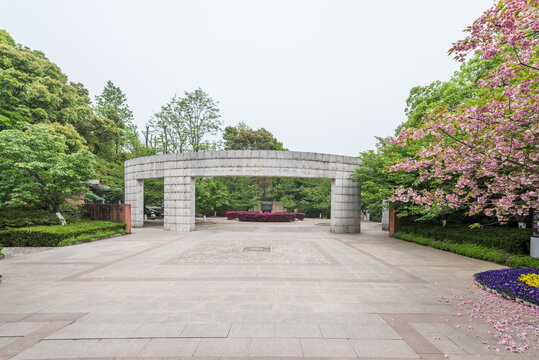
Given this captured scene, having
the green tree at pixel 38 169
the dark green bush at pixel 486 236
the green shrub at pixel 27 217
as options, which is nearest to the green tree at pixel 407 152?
the dark green bush at pixel 486 236

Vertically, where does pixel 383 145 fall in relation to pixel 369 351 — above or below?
above

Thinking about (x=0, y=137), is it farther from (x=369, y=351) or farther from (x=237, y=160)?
(x=369, y=351)

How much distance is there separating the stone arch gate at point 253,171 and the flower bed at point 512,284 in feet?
38.2

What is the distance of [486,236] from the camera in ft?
34.4

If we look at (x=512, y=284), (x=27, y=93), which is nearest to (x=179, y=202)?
(x=27, y=93)

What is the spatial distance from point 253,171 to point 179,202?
6.39 m

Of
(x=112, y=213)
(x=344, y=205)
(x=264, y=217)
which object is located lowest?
(x=264, y=217)

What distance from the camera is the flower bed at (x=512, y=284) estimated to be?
17.1 ft

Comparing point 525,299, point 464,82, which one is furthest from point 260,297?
point 464,82

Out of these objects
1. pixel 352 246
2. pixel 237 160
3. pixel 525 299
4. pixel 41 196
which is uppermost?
pixel 237 160

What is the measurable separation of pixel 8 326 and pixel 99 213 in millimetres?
15601

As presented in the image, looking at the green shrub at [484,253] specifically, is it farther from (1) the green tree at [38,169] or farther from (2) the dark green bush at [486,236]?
(1) the green tree at [38,169]

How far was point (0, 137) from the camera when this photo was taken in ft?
40.7

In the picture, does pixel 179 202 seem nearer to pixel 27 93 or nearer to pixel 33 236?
pixel 33 236
